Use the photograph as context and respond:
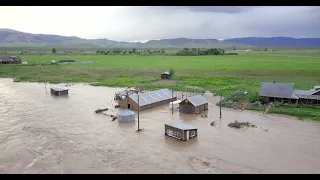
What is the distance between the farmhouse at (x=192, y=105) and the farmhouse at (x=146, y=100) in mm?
3547

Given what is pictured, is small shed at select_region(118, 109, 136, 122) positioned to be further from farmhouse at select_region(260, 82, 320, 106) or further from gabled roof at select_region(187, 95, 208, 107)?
farmhouse at select_region(260, 82, 320, 106)

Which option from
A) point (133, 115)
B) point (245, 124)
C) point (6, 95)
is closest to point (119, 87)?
point (6, 95)

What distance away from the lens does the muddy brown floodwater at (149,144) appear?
54.4ft

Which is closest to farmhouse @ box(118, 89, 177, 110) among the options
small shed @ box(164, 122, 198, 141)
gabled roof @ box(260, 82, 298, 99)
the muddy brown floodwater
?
the muddy brown floodwater

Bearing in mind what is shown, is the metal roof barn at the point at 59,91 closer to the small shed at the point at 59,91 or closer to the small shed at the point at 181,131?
the small shed at the point at 59,91

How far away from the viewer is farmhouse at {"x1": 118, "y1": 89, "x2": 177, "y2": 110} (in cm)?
2981

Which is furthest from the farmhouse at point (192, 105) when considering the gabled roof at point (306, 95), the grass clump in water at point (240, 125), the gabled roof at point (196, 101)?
the gabled roof at point (306, 95)

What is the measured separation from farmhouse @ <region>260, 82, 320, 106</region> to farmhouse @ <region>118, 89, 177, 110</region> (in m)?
10.4

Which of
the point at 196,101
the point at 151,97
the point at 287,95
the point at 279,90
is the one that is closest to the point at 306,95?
the point at 287,95

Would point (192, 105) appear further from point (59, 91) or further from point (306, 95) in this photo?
point (59, 91)

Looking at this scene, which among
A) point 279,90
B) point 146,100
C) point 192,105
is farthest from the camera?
point 146,100

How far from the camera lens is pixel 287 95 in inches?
1153

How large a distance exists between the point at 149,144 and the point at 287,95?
16.7m

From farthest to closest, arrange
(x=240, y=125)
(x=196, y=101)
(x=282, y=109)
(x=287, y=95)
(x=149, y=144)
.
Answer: (x=287, y=95) < (x=196, y=101) < (x=282, y=109) < (x=240, y=125) < (x=149, y=144)
